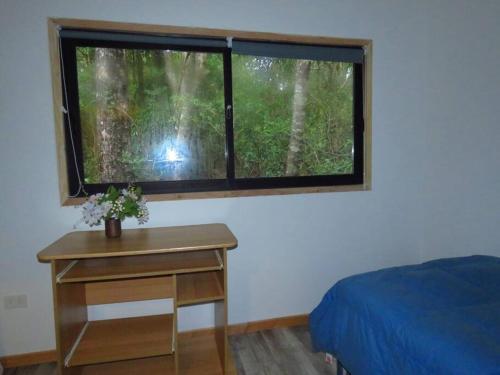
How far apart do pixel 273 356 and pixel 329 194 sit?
117 centimetres

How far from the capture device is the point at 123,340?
1758 millimetres

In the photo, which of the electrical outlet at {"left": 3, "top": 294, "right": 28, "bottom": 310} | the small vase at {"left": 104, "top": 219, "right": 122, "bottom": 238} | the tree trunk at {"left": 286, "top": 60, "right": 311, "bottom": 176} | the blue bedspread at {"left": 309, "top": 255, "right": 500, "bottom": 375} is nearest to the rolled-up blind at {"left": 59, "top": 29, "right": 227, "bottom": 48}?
the tree trunk at {"left": 286, "top": 60, "right": 311, "bottom": 176}

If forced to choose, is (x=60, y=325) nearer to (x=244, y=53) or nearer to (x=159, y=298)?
(x=159, y=298)

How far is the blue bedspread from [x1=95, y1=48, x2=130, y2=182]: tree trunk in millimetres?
1594

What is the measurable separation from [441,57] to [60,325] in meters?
3.09

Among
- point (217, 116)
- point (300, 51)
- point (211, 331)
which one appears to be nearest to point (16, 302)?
point (211, 331)

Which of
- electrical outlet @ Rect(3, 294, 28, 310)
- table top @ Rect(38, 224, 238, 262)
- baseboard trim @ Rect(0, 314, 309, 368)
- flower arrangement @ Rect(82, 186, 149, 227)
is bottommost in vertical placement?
baseboard trim @ Rect(0, 314, 309, 368)

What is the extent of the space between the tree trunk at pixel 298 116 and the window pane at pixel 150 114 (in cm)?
52

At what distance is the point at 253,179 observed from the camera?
227 cm

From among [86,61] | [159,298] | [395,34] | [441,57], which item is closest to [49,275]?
[159,298]

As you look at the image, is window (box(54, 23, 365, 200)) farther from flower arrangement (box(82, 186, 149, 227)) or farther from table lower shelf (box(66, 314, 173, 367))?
table lower shelf (box(66, 314, 173, 367))

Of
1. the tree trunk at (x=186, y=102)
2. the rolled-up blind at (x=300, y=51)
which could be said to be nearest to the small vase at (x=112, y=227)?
the tree trunk at (x=186, y=102)

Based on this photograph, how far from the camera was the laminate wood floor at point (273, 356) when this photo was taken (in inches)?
72.2

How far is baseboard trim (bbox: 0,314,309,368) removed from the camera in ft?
6.29
